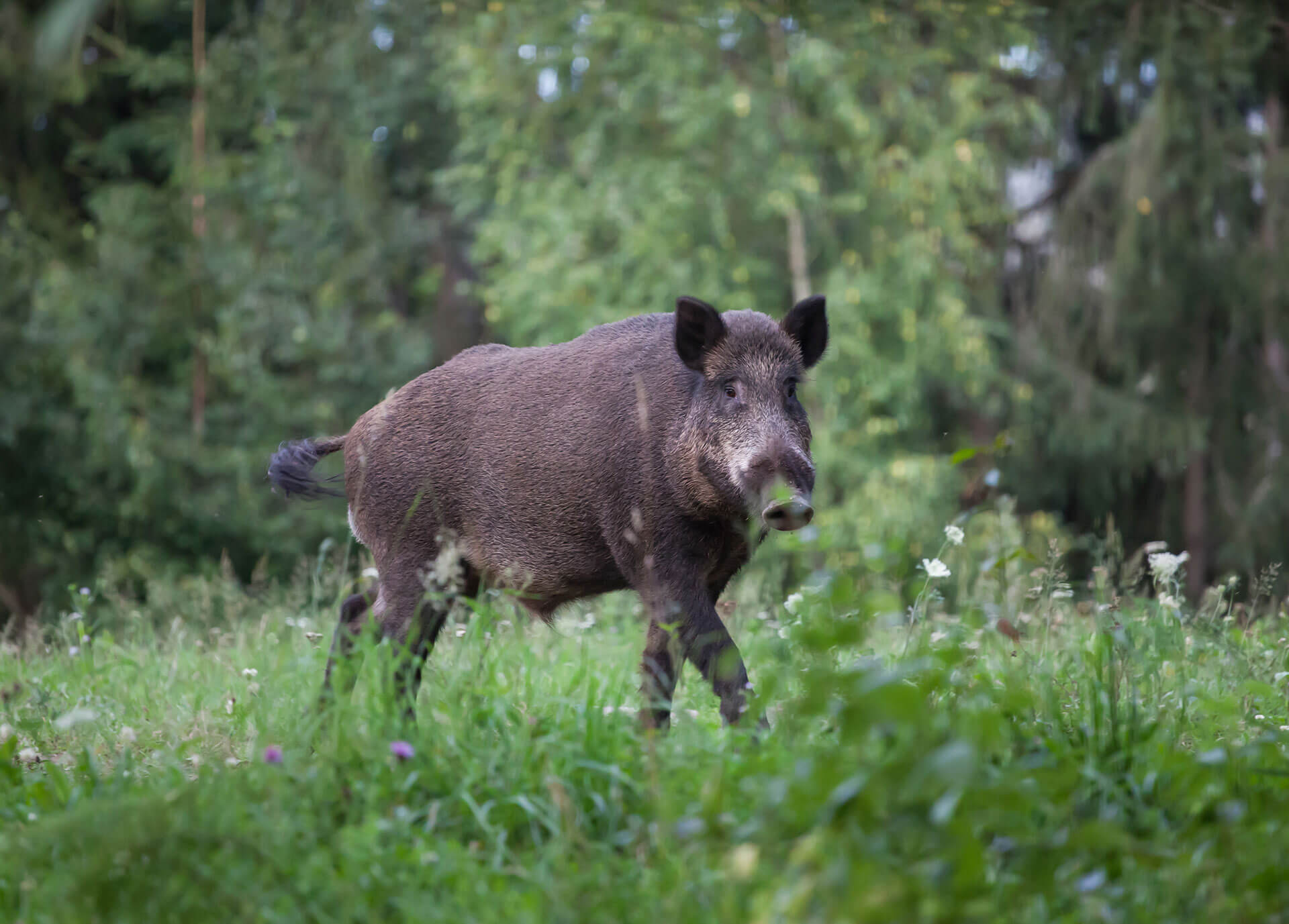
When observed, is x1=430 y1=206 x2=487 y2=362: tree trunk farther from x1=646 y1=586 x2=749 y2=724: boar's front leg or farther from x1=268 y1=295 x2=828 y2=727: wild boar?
x1=646 y1=586 x2=749 y2=724: boar's front leg

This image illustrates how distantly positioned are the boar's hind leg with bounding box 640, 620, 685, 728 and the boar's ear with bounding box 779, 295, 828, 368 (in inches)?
46.5

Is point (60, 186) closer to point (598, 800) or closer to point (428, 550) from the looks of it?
point (428, 550)

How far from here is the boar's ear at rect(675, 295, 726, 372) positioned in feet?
14.1

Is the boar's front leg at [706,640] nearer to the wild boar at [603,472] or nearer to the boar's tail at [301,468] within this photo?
the wild boar at [603,472]

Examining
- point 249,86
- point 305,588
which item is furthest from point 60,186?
point 305,588

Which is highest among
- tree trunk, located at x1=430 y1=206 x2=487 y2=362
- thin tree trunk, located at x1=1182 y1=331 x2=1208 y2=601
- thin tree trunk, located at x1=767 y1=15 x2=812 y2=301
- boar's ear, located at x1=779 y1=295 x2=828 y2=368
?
boar's ear, located at x1=779 y1=295 x2=828 y2=368

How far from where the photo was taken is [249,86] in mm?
15852

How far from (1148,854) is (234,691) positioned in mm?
3662

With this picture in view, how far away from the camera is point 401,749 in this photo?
2.85 meters

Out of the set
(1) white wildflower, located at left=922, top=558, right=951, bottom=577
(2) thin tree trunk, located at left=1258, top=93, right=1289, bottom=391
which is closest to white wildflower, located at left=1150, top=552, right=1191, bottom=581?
(1) white wildflower, located at left=922, top=558, right=951, bottom=577

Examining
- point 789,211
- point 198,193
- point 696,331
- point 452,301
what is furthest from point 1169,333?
point 696,331

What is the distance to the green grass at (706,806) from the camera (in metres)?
2.12

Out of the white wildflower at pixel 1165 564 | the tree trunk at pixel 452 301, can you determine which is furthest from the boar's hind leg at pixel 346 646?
the tree trunk at pixel 452 301

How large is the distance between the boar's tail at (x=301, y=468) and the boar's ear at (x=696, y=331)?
165 centimetres
